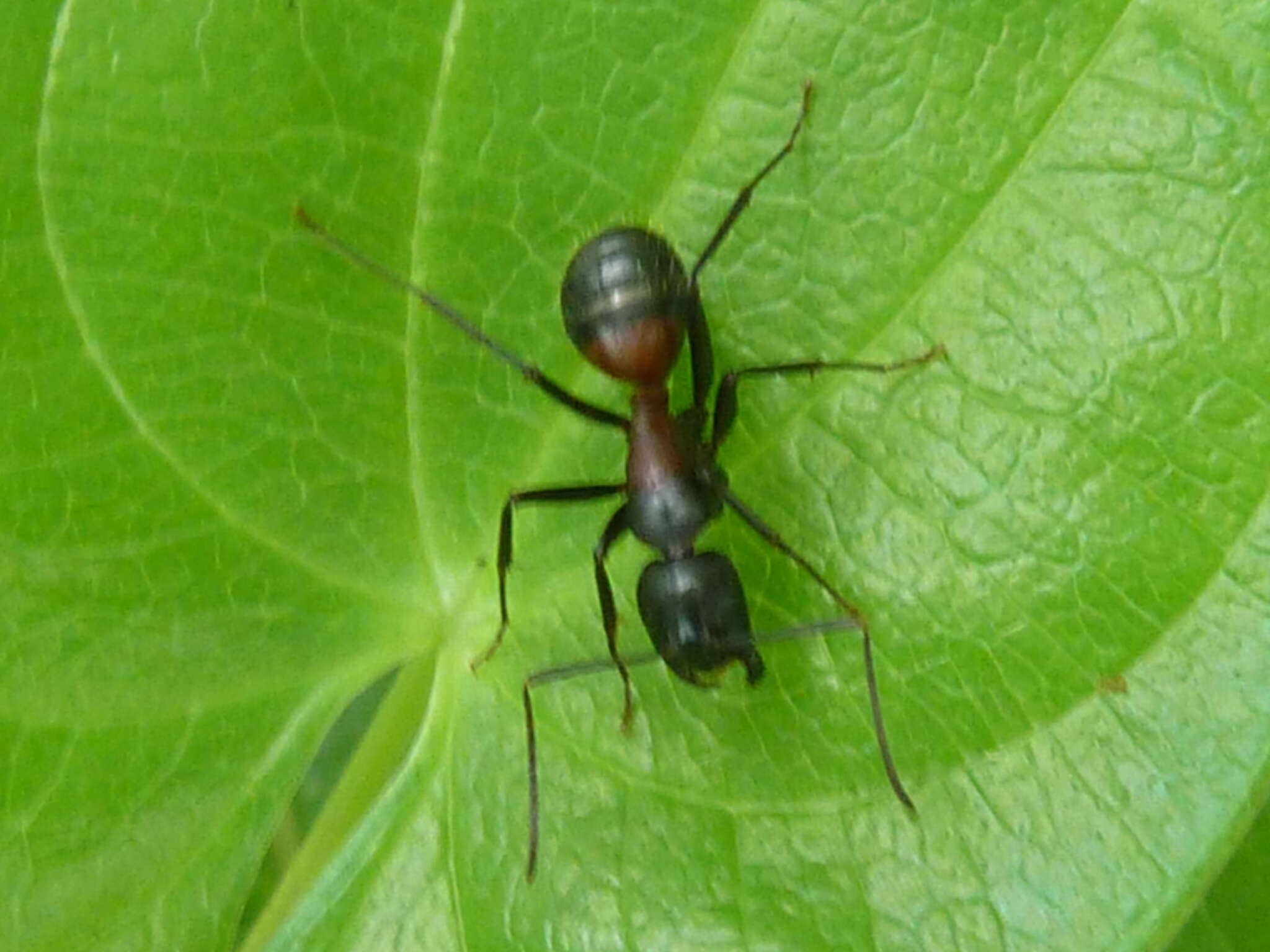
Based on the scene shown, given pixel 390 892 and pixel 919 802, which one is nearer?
pixel 919 802

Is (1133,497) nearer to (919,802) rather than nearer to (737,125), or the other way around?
(919,802)

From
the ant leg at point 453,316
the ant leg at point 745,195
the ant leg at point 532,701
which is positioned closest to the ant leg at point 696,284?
the ant leg at point 745,195

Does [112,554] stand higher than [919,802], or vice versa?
[919,802]

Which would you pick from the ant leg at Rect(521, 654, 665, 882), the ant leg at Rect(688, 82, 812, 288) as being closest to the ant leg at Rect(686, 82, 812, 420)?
the ant leg at Rect(688, 82, 812, 288)

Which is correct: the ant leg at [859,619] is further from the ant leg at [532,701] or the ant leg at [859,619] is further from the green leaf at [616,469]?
the ant leg at [532,701]

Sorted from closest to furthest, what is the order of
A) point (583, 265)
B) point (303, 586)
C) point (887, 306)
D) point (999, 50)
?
point (999, 50) → point (887, 306) → point (583, 265) → point (303, 586)

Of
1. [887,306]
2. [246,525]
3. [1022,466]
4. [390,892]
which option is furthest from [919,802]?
[246,525]

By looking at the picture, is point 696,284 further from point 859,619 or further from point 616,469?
point 859,619
